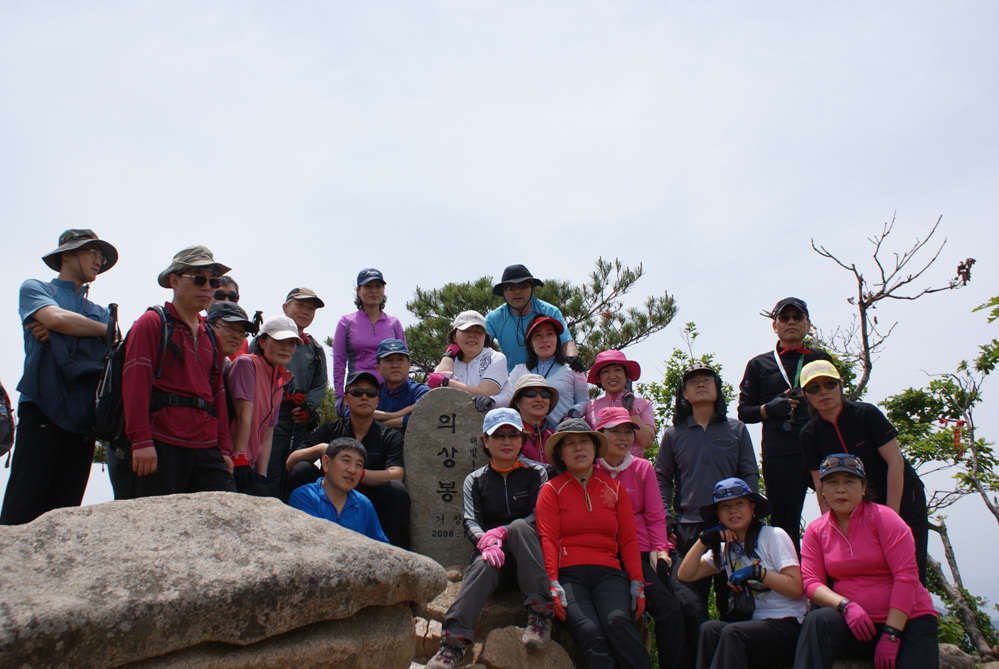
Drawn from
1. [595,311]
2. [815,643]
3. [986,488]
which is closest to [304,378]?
[815,643]

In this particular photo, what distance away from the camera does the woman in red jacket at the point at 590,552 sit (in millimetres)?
4305

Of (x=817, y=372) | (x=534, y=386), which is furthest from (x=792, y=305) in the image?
(x=534, y=386)

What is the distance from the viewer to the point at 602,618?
4.42 meters

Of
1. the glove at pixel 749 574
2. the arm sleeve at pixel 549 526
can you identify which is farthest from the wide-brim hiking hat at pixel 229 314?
the glove at pixel 749 574

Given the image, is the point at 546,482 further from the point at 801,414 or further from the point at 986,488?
the point at 986,488

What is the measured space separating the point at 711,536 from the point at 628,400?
1543 mm

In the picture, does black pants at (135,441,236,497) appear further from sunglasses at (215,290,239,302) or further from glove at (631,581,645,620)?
glove at (631,581,645,620)

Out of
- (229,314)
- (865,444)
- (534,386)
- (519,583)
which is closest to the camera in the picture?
(519,583)

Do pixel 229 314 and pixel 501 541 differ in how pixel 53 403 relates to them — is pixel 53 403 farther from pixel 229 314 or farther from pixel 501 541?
pixel 501 541

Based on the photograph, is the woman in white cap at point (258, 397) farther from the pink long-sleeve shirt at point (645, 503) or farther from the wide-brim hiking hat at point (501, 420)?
the pink long-sleeve shirt at point (645, 503)

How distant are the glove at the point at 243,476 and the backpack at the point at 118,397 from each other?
75cm

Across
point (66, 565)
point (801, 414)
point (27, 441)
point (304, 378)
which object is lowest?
point (66, 565)

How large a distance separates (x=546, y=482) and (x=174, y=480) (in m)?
2.42

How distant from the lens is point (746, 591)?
178 inches
